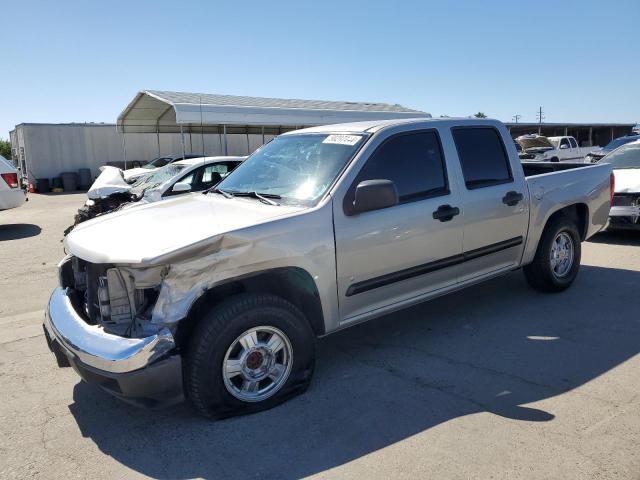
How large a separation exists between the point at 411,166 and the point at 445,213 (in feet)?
1.57

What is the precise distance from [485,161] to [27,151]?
26.0 metres

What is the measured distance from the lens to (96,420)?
3531mm

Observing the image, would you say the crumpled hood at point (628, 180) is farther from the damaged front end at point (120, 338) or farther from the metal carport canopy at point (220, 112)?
the metal carport canopy at point (220, 112)

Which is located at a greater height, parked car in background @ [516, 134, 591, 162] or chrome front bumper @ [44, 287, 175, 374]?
parked car in background @ [516, 134, 591, 162]

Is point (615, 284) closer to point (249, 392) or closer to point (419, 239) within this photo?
point (419, 239)

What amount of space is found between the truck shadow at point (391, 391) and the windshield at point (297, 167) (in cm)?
141

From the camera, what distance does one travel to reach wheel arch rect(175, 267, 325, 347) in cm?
336

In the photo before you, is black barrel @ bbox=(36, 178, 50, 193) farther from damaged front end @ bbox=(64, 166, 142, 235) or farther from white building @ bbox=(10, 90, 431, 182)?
damaged front end @ bbox=(64, 166, 142, 235)

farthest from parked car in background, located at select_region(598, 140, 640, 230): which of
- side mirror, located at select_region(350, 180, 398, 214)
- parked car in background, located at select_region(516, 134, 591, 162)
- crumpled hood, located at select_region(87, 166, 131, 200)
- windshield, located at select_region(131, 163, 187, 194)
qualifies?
parked car in background, located at select_region(516, 134, 591, 162)

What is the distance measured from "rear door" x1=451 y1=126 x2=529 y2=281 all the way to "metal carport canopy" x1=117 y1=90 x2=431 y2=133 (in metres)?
13.8

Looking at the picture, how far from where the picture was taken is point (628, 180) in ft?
28.2

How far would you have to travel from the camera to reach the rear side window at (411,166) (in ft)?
13.6

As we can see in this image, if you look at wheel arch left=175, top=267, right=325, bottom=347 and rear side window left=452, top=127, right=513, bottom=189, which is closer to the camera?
wheel arch left=175, top=267, right=325, bottom=347

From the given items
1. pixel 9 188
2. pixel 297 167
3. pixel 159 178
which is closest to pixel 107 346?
pixel 297 167
